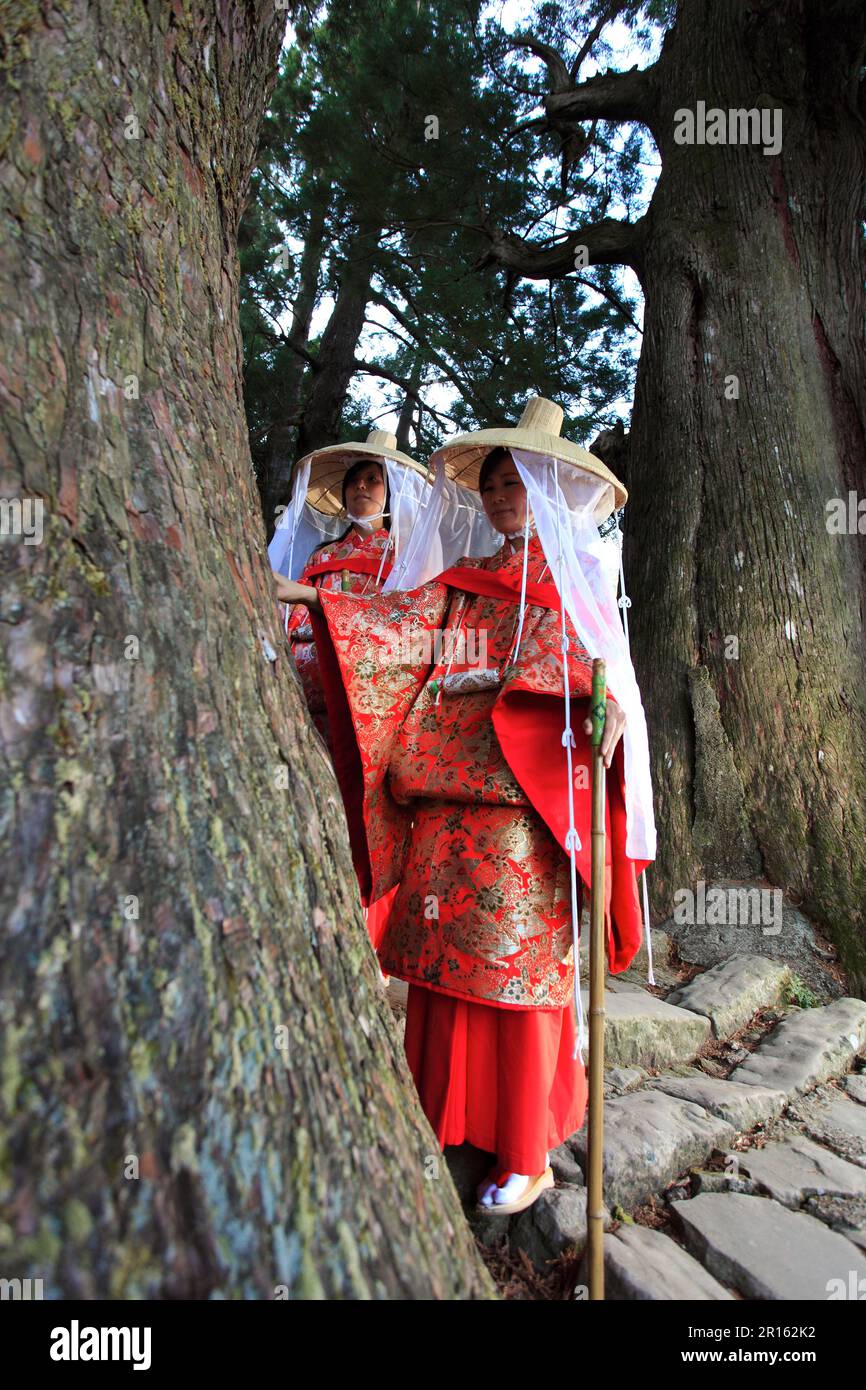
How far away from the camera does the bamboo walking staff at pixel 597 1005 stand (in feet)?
4.91

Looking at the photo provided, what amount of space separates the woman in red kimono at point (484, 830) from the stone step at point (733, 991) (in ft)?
2.84

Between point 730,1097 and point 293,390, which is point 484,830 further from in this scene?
point 293,390

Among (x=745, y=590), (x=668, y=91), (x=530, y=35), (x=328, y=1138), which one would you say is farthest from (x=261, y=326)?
(x=328, y=1138)

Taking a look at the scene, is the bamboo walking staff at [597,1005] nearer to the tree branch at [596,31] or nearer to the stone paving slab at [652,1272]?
the stone paving slab at [652,1272]

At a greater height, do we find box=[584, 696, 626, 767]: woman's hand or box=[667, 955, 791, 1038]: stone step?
box=[584, 696, 626, 767]: woman's hand

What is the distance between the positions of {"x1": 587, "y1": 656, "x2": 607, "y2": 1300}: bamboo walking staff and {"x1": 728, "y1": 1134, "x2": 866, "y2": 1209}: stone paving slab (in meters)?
0.55

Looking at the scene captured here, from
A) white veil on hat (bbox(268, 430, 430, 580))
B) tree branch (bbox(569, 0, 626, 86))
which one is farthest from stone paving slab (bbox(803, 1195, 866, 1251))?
tree branch (bbox(569, 0, 626, 86))

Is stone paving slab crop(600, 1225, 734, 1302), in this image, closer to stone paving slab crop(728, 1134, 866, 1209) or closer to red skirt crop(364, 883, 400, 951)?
stone paving slab crop(728, 1134, 866, 1209)

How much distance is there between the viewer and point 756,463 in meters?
3.71

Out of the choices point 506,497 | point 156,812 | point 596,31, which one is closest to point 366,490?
point 506,497

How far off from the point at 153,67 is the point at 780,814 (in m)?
3.05

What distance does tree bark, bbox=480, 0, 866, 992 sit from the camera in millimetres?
3320

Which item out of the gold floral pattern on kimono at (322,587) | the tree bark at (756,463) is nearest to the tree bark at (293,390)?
the tree bark at (756,463)

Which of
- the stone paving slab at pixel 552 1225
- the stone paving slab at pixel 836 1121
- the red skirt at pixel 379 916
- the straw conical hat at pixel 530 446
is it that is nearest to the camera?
the stone paving slab at pixel 552 1225
